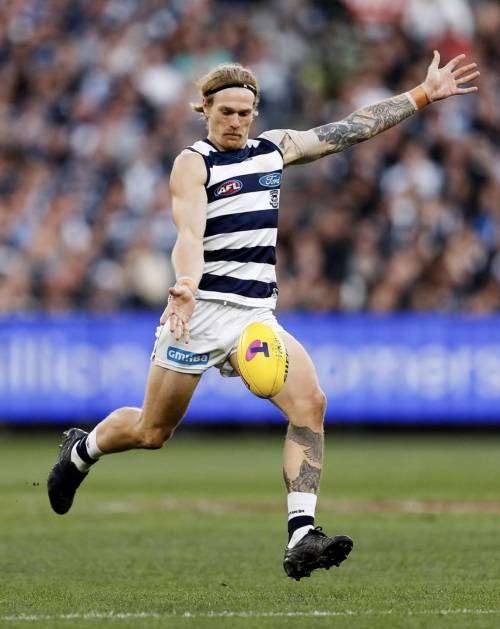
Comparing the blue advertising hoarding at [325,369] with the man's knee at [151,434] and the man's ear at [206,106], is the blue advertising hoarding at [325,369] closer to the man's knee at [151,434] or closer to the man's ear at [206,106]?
the man's knee at [151,434]

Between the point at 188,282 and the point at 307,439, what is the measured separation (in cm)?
105

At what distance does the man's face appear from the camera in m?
7.16

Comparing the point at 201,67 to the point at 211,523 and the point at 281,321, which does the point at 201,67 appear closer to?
the point at 281,321

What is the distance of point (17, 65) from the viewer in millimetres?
21438

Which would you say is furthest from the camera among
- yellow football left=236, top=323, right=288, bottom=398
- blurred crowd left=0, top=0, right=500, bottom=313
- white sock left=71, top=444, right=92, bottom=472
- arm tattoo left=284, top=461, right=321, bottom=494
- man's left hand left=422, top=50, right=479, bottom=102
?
blurred crowd left=0, top=0, right=500, bottom=313

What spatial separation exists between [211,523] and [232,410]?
8723 millimetres

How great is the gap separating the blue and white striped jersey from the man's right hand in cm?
52

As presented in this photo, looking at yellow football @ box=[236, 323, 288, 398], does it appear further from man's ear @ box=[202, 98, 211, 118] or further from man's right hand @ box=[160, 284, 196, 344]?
man's ear @ box=[202, 98, 211, 118]

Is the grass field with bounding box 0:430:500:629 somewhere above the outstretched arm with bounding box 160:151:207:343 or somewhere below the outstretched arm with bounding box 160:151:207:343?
below

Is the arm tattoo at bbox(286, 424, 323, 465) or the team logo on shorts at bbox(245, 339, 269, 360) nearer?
the team logo on shorts at bbox(245, 339, 269, 360)

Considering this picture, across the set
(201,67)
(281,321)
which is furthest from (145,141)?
(281,321)

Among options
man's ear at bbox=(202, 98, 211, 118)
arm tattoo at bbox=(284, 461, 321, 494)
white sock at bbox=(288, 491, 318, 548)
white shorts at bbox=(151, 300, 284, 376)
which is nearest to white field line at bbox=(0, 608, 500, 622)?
white sock at bbox=(288, 491, 318, 548)

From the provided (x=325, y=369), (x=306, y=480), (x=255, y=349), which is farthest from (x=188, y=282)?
(x=325, y=369)

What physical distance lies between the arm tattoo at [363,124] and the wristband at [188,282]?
4.45ft
